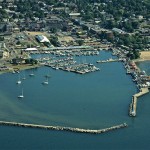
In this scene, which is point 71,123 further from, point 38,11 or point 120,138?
point 38,11

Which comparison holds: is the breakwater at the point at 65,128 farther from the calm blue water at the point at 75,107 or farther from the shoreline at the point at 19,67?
the shoreline at the point at 19,67

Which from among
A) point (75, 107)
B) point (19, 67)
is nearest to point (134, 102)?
point (75, 107)

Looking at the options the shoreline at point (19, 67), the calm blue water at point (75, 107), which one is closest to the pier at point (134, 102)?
the calm blue water at point (75, 107)

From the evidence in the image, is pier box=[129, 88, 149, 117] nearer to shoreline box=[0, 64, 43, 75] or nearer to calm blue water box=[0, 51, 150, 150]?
calm blue water box=[0, 51, 150, 150]

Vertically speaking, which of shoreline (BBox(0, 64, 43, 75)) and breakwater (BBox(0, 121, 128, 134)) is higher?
breakwater (BBox(0, 121, 128, 134))

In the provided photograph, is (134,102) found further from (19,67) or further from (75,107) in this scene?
(19,67)

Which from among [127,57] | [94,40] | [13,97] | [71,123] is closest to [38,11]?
[94,40]

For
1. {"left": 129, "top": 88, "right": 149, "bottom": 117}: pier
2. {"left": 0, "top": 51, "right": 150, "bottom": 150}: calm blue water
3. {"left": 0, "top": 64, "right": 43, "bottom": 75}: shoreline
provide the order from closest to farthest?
{"left": 0, "top": 51, "right": 150, "bottom": 150}: calm blue water < {"left": 129, "top": 88, "right": 149, "bottom": 117}: pier < {"left": 0, "top": 64, "right": 43, "bottom": 75}: shoreline

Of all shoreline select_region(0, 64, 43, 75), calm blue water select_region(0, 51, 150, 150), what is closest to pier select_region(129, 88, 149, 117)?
calm blue water select_region(0, 51, 150, 150)
